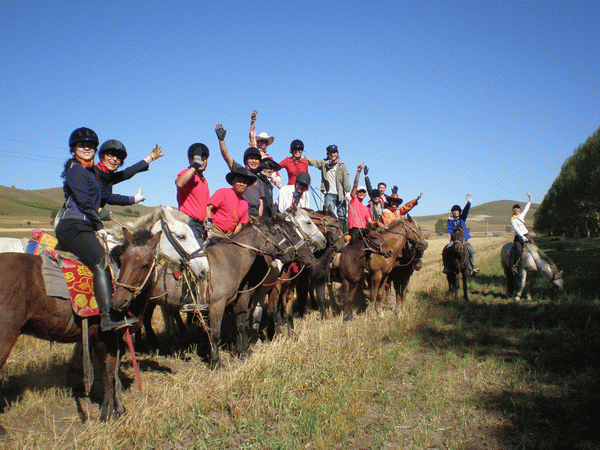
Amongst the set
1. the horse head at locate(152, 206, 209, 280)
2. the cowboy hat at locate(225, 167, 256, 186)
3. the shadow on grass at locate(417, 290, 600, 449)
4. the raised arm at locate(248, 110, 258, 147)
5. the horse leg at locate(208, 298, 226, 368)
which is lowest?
the shadow on grass at locate(417, 290, 600, 449)

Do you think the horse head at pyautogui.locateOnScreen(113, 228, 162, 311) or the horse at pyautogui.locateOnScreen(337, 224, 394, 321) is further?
the horse at pyautogui.locateOnScreen(337, 224, 394, 321)

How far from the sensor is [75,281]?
14.3 ft

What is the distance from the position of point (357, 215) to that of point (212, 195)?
4.41 meters

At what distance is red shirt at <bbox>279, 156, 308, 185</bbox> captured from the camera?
32.2ft

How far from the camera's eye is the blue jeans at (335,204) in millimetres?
10602

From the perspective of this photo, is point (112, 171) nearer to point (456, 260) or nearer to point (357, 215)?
point (357, 215)

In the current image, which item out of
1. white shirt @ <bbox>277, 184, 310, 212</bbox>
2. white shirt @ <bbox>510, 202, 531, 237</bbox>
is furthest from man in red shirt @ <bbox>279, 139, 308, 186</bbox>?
white shirt @ <bbox>510, 202, 531, 237</bbox>

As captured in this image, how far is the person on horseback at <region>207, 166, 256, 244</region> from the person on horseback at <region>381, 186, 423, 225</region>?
5345mm

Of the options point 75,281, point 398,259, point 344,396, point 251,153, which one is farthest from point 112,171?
point 398,259

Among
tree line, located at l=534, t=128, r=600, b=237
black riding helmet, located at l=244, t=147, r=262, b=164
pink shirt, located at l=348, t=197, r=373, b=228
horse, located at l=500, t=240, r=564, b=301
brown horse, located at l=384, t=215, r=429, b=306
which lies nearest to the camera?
black riding helmet, located at l=244, t=147, r=262, b=164

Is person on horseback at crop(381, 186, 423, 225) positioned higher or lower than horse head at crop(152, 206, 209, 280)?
higher

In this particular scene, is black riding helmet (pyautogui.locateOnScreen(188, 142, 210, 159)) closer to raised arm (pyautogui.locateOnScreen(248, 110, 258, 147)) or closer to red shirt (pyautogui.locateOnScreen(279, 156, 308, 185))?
raised arm (pyautogui.locateOnScreen(248, 110, 258, 147))

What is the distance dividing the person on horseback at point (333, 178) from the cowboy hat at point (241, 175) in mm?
3594

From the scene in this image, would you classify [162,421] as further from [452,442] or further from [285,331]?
[285,331]
